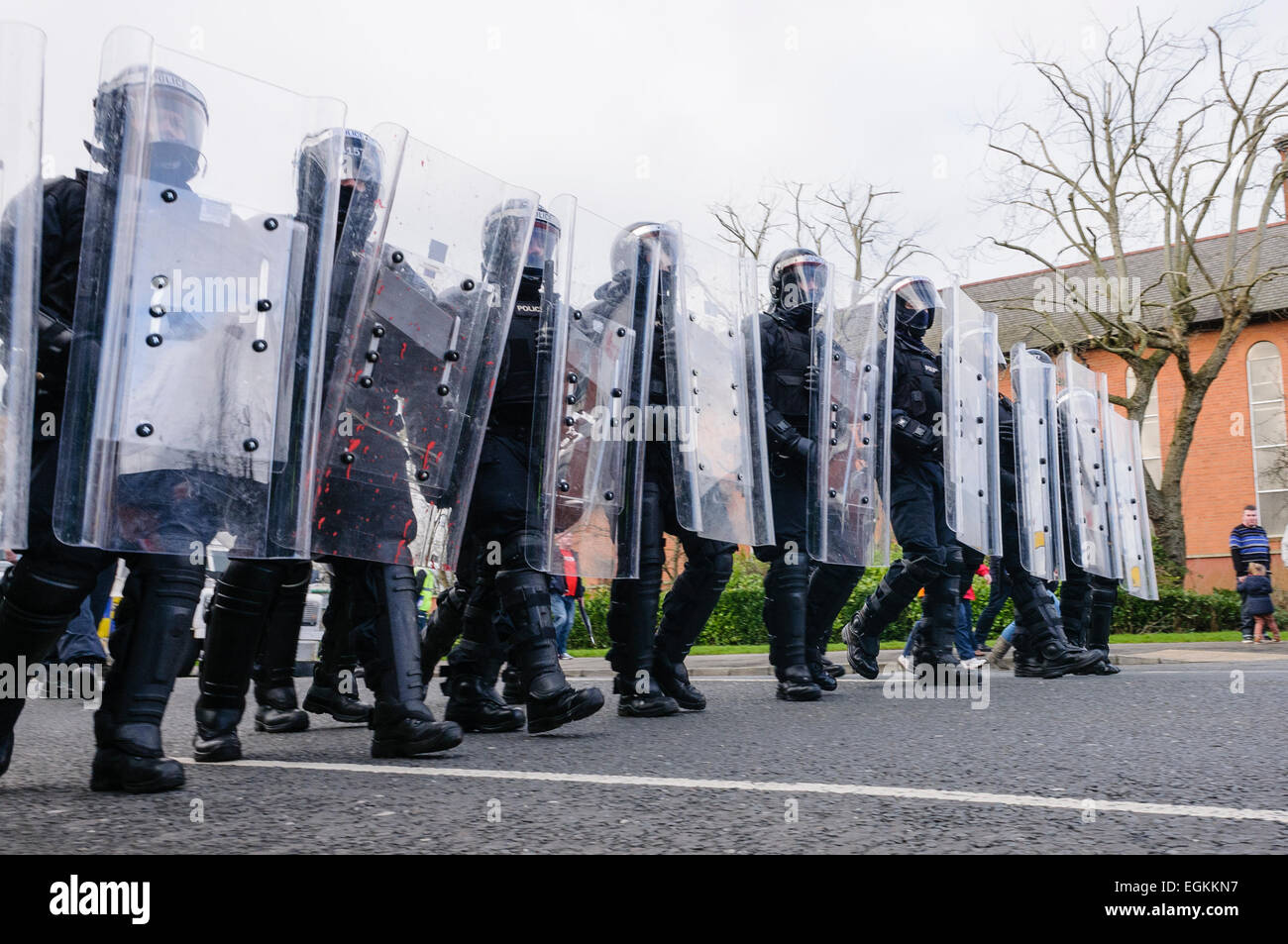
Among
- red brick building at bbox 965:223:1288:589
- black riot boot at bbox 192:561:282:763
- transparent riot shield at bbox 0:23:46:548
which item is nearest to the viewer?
transparent riot shield at bbox 0:23:46:548

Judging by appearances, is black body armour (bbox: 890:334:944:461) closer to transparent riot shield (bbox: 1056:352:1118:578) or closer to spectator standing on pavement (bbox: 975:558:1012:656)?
spectator standing on pavement (bbox: 975:558:1012:656)

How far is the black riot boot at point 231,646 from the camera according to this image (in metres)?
3.90

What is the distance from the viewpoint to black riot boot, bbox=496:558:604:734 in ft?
13.7

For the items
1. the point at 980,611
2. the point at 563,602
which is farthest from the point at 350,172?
the point at 980,611

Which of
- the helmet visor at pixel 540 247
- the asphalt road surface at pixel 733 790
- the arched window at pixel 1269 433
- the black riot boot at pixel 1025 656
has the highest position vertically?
the arched window at pixel 1269 433

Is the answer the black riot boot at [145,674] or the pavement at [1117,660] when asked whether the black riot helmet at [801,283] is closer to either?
the black riot boot at [145,674]

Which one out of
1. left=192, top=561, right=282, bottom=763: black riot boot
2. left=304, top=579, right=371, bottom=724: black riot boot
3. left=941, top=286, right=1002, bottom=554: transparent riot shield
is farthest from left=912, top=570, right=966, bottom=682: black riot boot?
left=192, top=561, right=282, bottom=763: black riot boot

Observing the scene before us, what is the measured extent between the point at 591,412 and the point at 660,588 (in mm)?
1031

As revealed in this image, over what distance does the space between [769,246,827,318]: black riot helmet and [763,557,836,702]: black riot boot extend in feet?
4.37

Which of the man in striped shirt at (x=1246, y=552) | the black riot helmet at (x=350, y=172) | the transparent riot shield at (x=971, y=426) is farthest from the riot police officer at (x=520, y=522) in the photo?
the man in striped shirt at (x=1246, y=552)

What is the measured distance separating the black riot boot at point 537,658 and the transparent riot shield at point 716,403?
1.10m

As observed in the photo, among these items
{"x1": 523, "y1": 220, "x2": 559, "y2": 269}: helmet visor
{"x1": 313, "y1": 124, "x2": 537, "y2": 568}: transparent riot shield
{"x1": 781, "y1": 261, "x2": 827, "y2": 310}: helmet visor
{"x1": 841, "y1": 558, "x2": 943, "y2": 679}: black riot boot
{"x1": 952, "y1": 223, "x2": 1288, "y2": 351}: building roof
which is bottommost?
{"x1": 841, "y1": 558, "x2": 943, "y2": 679}: black riot boot
